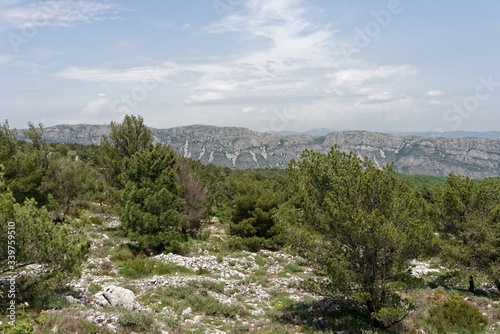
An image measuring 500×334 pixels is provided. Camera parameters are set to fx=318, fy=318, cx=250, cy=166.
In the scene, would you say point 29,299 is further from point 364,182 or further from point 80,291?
point 364,182

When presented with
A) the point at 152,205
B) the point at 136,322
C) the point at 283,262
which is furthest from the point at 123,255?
the point at 136,322

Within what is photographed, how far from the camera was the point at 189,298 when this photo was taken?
47.8ft

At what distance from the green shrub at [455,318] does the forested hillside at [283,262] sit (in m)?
0.05

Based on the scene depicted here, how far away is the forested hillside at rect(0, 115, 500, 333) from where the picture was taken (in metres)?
10.9

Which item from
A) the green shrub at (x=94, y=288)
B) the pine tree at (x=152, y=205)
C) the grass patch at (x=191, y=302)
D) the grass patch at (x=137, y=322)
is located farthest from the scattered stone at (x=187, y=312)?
the pine tree at (x=152, y=205)

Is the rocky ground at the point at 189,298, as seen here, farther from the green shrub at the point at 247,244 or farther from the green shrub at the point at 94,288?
the green shrub at the point at 247,244

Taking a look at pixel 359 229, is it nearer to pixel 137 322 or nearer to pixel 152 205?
pixel 137 322

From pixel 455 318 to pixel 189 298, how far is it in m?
11.5

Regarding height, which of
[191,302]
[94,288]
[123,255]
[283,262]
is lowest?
[283,262]

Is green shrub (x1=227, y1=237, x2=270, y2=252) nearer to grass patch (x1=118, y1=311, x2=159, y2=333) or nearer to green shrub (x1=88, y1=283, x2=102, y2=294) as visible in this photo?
green shrub (x1=88, y1=283, x2=102, y2=294)

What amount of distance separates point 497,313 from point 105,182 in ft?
108

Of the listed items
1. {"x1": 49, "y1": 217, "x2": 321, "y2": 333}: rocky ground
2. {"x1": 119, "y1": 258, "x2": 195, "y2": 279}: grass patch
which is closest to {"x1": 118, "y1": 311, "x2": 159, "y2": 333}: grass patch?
{"x1": 49, "y1": 217, "x2": 321, "y2": 333}: rocky ground

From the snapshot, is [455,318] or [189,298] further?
[189,298]

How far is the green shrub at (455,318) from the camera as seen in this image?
13.1m
